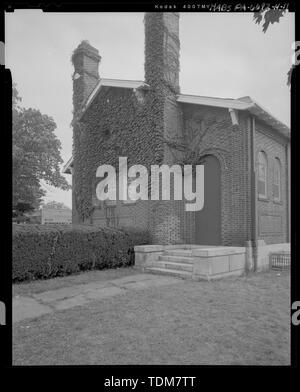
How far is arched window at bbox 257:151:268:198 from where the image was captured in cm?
1028

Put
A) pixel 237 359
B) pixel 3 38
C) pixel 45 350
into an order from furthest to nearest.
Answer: pixel 45 350, pixel 237 359, pixel 3 38

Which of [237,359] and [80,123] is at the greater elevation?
[80,123]

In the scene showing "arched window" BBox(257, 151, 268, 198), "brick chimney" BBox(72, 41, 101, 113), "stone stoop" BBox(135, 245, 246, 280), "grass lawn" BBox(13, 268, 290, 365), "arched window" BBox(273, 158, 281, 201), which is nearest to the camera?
"grass lawn" BBox(13, 268, 290, 365)

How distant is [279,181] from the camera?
11680 millimetres

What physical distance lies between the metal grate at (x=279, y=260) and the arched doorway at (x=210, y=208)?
6.09ft

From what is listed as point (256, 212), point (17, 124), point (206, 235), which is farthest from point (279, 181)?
point (17, 124)

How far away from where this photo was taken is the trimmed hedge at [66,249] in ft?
23.2

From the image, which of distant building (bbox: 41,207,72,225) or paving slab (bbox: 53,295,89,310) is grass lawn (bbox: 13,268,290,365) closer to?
paving slab (bbox: 53,295,89,310)

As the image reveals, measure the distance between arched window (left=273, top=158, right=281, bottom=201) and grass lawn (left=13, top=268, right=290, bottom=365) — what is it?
6033mm

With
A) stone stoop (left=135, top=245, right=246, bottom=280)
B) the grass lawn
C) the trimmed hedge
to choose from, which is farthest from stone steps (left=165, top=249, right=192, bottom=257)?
the grass lawn

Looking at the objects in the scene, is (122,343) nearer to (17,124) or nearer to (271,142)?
(271,142)

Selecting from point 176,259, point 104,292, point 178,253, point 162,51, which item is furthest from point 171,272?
point 162,51

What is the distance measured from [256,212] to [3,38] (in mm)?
8944

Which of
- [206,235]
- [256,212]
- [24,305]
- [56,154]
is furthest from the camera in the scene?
[56,154]
